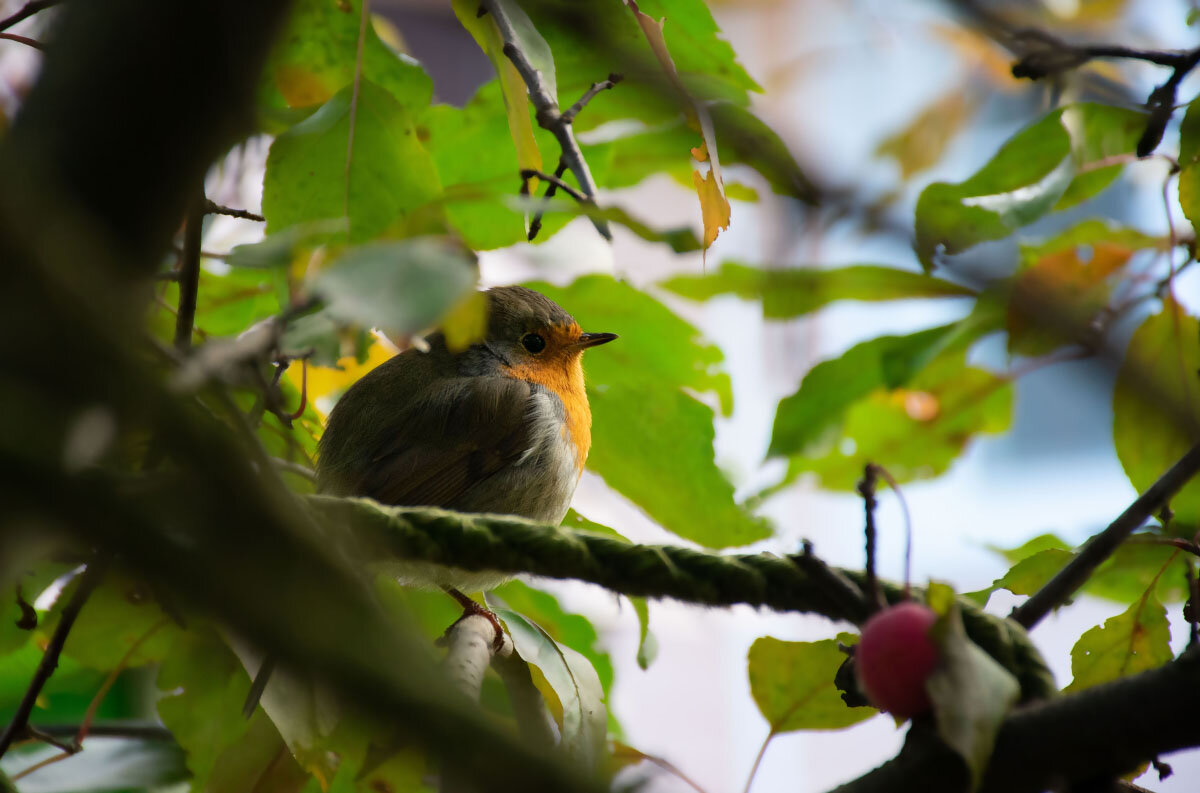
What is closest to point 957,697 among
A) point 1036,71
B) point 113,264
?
point 113,264

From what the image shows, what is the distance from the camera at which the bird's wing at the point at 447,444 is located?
1.84m

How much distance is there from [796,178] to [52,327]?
1.60 feet

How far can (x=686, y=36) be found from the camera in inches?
52.5

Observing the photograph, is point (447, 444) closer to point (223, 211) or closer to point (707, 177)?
point (223, 211)

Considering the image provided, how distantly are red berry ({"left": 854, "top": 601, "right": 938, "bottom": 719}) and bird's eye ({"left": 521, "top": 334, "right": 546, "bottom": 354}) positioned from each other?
1.70 metres

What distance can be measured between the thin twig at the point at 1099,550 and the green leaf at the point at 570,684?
0.51 m

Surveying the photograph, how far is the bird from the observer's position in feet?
6.04

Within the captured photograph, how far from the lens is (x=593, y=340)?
2.02m

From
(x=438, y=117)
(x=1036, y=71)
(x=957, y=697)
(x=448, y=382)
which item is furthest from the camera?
(x=448, y=382)

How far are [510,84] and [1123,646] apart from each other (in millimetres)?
858

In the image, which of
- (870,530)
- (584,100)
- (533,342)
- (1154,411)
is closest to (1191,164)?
(1154,411)

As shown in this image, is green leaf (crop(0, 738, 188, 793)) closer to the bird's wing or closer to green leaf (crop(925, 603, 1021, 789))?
the bird's wing

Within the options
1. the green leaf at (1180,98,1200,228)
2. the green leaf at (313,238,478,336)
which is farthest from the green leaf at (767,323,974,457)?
the green leaf at (313,238,478,336)

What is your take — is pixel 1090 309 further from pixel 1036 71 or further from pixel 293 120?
pixel 293 120
